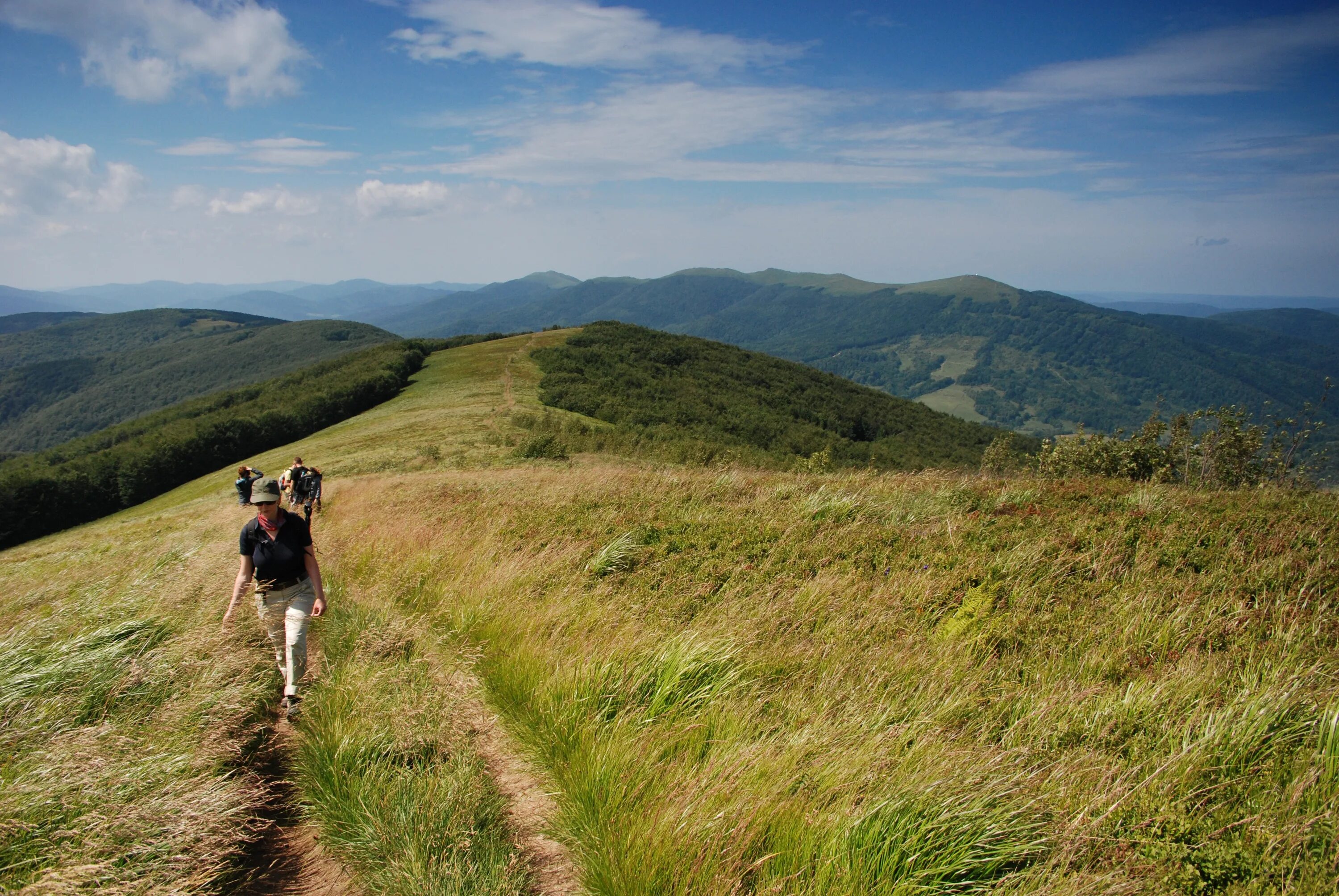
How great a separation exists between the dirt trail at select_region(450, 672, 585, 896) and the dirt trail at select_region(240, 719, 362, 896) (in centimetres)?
83

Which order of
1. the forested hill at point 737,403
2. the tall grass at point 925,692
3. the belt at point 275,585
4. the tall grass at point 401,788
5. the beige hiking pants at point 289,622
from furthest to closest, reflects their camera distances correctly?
the forested hill at point 737,403 < the belt at point 275,585 < the beige hiking pants at point 289,622 < the tall grass at point 401,788 < the tall grass at point 925,692

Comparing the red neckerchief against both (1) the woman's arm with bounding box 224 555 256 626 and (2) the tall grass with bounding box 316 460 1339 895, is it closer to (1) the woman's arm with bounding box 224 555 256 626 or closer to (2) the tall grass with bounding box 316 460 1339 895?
(1) the woman's arm with bounding box 224 555 256 626

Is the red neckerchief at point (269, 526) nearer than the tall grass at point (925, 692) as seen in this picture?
No

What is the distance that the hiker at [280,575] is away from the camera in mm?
5336

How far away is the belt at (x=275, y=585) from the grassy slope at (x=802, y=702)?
1.65 feet

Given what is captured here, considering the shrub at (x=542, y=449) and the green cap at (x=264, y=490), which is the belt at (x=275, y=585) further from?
the shrub at (x=542, y=449)

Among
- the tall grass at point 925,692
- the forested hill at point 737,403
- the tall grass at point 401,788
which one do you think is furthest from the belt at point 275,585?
the forested hill at point 737,403

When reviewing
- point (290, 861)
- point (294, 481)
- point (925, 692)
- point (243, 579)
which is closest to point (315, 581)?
point (243, 579)

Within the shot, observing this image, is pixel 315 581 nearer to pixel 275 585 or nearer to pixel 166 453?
pixel 275 585

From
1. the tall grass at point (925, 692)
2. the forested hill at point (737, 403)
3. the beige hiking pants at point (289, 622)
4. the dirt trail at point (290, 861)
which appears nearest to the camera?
the tall grass at point (925, 692)

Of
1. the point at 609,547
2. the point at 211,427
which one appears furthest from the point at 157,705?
the point at 211,427

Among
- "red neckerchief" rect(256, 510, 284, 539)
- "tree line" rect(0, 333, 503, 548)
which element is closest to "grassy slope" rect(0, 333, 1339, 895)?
"red neckerchief" rect(256, 510, 284, 539)

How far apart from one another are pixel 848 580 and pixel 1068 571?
6.84 feet

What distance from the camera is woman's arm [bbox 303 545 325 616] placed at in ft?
17.8
